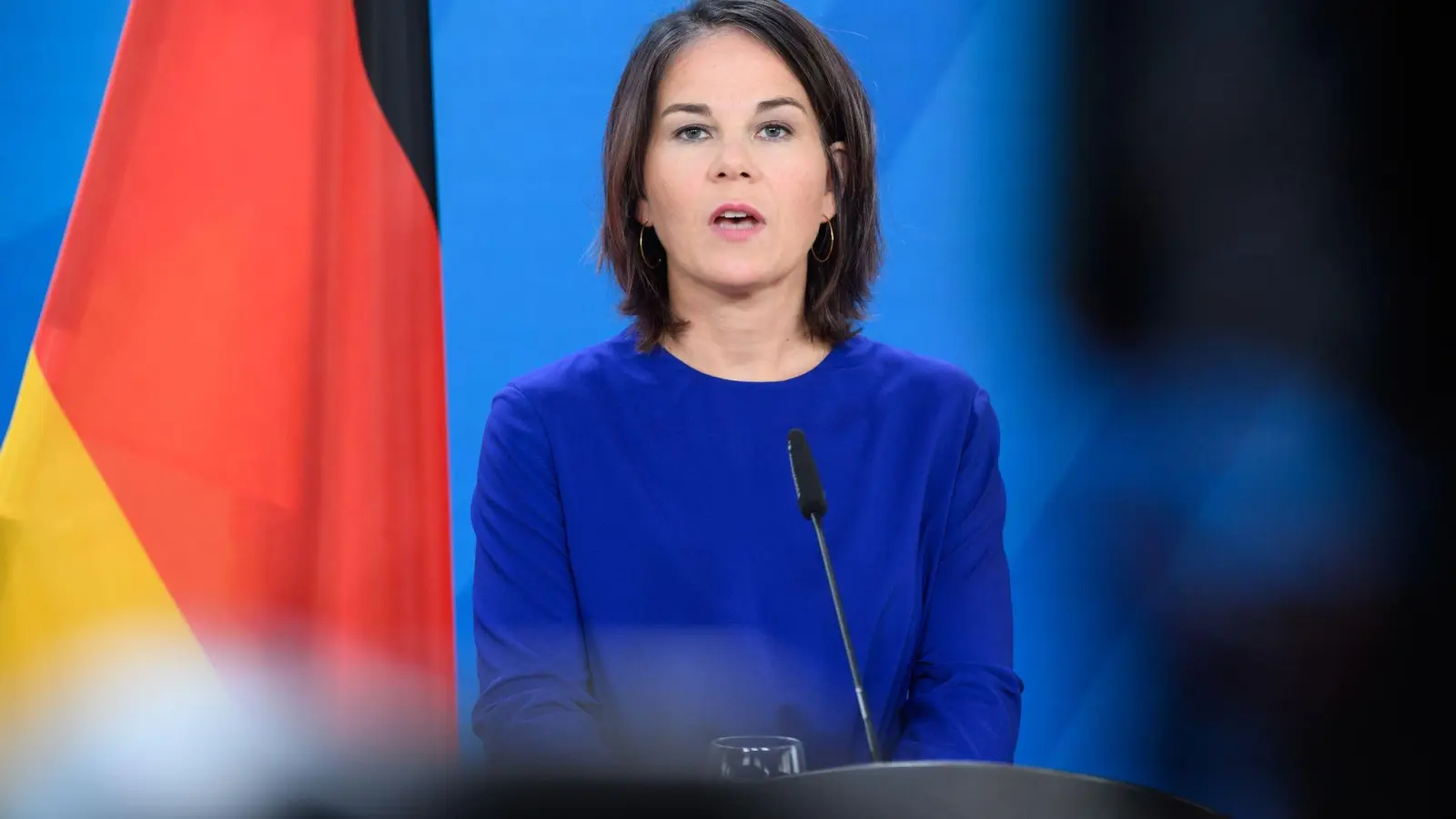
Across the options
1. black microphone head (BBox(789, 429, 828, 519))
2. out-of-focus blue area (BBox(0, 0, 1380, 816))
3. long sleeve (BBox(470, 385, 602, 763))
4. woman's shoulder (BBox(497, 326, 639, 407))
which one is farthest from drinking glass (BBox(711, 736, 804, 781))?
out-of-focus blue area (BBox(0, 0, 1380, 816))

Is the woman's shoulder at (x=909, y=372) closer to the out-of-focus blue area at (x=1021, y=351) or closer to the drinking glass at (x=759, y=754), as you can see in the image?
the out-of-focus blue area at (x=1021, y=351)

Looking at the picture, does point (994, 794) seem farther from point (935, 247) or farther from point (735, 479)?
point (935, 247)

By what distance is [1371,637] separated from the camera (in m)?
1.62

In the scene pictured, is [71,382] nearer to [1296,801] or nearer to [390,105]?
[390,105]

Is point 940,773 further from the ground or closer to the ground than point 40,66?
closer to the ground

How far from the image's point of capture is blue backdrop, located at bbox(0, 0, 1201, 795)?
1.64 metres

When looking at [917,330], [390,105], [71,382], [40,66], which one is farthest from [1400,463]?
[40,66]

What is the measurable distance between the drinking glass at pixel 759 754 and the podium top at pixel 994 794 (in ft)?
0.85

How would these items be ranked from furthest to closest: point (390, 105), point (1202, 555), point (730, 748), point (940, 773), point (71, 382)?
point (1202, 555) → point (390, 105) → point (71, 382) → point (730, 748) → point (940, 773)

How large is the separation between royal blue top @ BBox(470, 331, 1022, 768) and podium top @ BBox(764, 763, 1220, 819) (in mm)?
798

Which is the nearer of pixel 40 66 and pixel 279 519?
pixel 279 519

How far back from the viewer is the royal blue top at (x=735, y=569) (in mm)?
1205

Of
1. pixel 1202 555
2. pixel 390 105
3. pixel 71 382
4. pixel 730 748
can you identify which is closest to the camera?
pixel 730 748

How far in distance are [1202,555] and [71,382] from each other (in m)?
1.32
